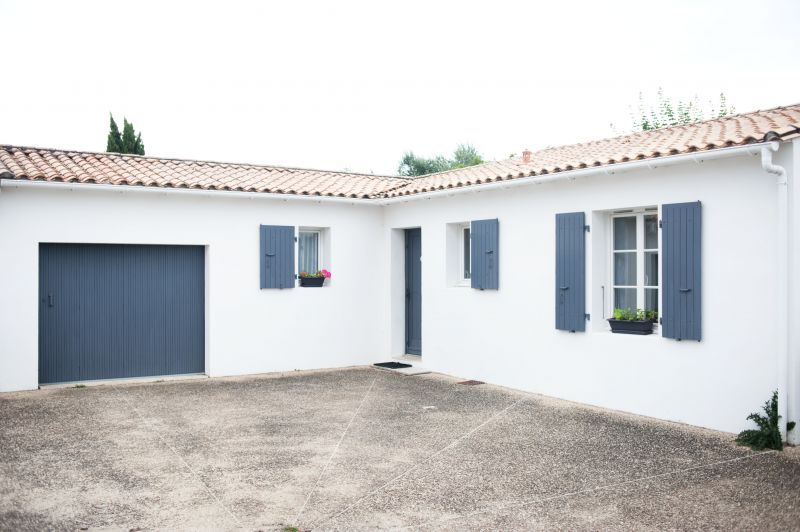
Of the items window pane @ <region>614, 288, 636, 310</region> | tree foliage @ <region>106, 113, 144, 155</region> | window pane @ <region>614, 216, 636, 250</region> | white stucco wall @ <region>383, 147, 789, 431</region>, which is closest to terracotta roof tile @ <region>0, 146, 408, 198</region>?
white stucco wall @ <region>383, 147, 789, 431</region>

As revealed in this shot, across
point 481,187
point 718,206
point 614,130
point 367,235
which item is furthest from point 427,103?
point 718,206

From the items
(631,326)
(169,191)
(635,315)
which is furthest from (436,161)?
(631,326)

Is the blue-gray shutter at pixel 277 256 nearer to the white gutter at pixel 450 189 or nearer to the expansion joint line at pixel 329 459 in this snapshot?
the white gutter at pixel 450 189

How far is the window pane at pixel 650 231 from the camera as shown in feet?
26.8

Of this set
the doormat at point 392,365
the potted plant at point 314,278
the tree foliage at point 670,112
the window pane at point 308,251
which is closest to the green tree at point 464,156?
the tree foliage at point 670,112

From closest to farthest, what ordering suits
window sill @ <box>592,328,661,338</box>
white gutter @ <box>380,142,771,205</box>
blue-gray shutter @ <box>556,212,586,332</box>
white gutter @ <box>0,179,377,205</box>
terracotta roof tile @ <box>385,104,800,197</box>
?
white gutter @ <box>380,142,771,205</box>
terracotta roof tile @ <box>385,104,800,197</box>
window sill @ <box>592,328,661,338</box>
blue-gray shutter @ <box>556,212,586,332</box>
white gutter @ <box>0,179,377,205</box>

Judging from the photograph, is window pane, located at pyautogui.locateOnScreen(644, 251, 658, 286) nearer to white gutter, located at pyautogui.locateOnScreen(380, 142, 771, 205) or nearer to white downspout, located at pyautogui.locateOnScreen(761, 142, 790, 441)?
white gutter, located at pyautogui.locateOnScreen(380, 142, 771, 205)

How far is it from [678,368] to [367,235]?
641 centimetres

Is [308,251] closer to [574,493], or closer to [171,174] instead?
[171,174]

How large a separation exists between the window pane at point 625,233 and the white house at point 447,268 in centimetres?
2

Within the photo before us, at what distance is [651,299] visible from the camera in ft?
26.8

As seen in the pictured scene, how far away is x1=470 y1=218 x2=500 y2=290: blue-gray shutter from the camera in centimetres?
1000

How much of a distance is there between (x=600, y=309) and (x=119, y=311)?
23.3 ft

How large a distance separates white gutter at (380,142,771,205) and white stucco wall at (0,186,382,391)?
178 centimetres
